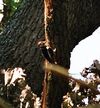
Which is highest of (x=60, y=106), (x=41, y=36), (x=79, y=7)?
(x=79, y=7)

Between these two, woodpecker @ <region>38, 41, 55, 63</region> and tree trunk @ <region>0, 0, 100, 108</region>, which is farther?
tree trunk @ <region>0, 0, 100, 108</region>

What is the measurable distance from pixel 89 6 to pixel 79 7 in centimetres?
24

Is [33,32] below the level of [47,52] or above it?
above

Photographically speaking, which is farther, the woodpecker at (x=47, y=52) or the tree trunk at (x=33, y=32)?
the tree trunk at (x=33, y=32)

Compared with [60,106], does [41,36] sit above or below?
above

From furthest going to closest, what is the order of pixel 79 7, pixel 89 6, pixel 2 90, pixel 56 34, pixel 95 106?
pixel 89 6, pixel 79 7, pixel 2 90, pixel 56 34, pixel 95 106

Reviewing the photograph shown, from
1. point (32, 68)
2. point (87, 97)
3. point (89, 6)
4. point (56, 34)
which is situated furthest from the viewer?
point (89, 6)

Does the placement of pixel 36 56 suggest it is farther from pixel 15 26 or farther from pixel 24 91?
pixel 24 91

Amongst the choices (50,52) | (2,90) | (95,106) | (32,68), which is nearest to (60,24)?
(50,52)

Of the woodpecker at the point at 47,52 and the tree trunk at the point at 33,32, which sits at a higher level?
the tree trunk at the point at 33,32

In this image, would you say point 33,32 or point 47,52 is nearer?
point 47,52

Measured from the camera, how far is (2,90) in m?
1.93

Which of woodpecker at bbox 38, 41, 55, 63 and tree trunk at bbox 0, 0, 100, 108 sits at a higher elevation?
tree trunk at bbox 0, 0, 100, 108

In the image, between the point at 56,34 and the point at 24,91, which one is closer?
the point at 56,34
